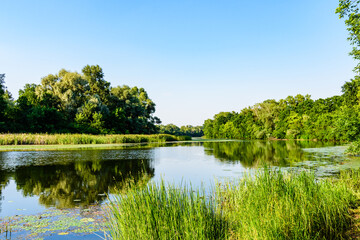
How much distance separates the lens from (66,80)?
159ft

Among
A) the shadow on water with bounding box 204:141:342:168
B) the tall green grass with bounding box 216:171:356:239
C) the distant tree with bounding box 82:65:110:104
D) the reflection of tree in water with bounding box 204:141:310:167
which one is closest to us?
the tall green grass with bounding box 216:171:356:239

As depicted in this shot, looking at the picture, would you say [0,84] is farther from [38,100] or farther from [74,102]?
[74,102]

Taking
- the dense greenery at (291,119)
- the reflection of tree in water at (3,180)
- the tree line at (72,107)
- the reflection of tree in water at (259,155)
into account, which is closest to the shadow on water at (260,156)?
the reflection of tree in water at (259,155)

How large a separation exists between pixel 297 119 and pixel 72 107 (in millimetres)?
52595

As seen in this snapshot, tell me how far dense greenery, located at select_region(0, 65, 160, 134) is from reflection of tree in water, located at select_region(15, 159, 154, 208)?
1108 inches

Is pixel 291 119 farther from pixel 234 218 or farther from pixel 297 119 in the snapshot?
pixel 234 218

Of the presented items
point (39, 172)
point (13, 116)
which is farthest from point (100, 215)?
point (13, 116)

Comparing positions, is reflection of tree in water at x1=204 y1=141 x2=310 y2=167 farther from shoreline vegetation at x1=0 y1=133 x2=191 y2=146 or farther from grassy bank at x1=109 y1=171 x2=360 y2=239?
shoreline vegetation at x1=0 y1=133 x2=191 y2=146

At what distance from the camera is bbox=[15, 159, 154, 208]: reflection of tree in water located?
7.61m

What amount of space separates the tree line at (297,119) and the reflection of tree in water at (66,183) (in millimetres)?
13850

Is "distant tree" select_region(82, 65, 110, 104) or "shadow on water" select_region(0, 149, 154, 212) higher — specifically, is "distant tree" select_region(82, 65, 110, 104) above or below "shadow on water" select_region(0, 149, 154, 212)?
above

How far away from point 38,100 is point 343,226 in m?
48.4

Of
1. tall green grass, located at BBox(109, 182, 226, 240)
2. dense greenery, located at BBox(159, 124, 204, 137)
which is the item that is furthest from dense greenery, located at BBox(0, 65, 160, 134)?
dense greenery, located at BBox(159, 124, 204, 137)

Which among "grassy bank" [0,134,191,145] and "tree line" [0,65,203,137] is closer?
"grassy bank" [0,134,191,145]
